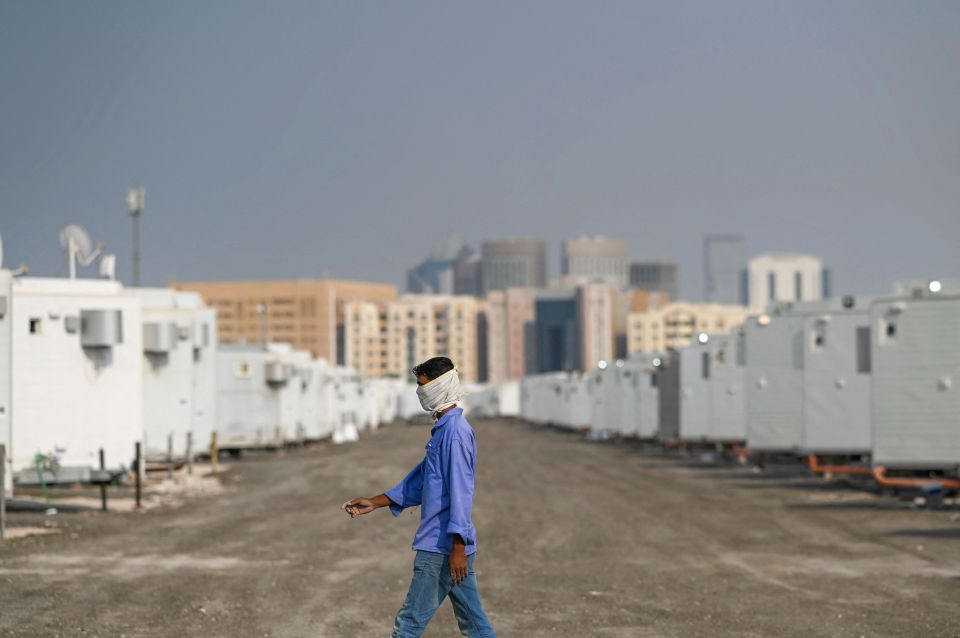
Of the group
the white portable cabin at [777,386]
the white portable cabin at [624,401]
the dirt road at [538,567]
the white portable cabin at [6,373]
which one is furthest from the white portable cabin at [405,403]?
the white portable cabin at [6,373]

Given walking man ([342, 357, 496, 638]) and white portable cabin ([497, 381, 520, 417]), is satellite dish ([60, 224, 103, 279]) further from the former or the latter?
white portable cabin ([497, 381, 520, 417])

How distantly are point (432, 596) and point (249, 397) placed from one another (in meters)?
50.4

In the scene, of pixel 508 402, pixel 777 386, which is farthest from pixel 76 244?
pixel 508 402

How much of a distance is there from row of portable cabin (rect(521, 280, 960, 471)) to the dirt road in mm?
1387

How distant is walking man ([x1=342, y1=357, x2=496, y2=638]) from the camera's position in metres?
9.49

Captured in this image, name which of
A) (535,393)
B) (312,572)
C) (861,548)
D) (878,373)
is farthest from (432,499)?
(535,393)

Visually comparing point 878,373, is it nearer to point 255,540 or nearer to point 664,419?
point 255,540

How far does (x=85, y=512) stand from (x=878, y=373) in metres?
14.3

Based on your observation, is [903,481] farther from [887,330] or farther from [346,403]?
[346,403]

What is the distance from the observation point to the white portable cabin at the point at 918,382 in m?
26.8

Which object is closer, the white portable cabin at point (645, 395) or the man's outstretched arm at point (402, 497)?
the man's outstretched arm at point (402, 497)

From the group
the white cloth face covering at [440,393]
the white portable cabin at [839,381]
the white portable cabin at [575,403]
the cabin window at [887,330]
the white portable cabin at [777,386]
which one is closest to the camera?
the white cloth face covering at [440,393]

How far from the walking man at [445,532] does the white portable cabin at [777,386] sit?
84.7 ft

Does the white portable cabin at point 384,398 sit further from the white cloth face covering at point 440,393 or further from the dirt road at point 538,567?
the white cloth face covering at point 440,393
